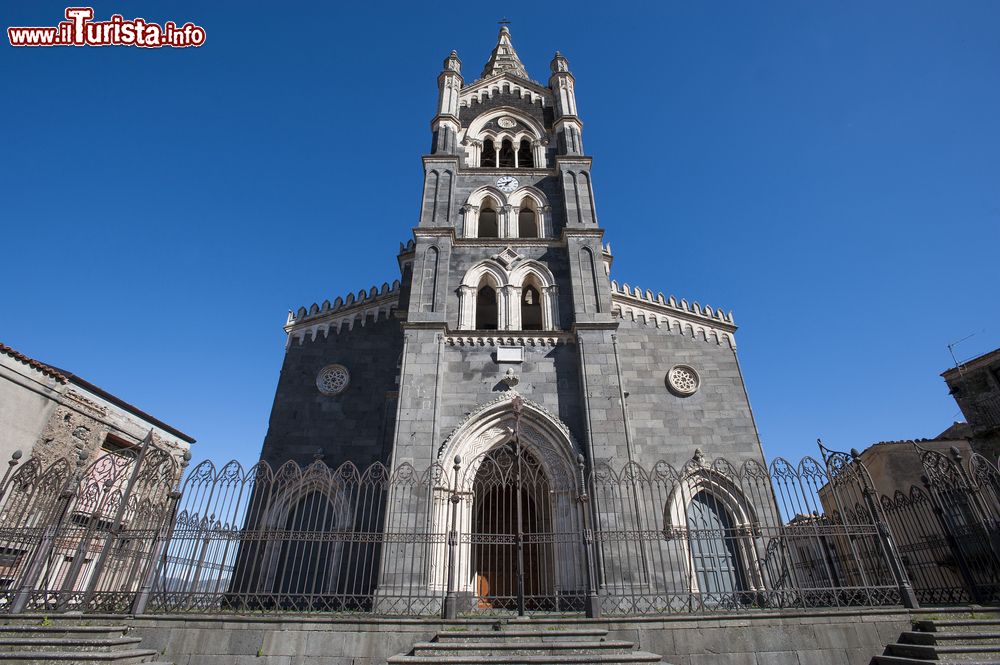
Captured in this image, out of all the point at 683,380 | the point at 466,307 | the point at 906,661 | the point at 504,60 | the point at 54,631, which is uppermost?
the point at 504,60

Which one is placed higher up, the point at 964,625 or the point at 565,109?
the point at 565,109

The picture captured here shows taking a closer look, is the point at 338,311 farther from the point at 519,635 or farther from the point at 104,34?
the point at 519,635

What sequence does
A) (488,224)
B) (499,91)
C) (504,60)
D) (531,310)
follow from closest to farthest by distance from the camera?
(531,310) → (488,224) → (499,91) → (504,60)

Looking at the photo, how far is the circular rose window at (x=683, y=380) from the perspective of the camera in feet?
58.7

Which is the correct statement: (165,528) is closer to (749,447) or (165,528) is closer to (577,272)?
(577,272)

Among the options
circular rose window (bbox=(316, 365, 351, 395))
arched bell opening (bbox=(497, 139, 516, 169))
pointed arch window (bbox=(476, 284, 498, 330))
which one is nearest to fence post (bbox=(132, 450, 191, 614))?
circular rose window (bbox=(316, 365, 351, 395))

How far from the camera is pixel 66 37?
11844mm

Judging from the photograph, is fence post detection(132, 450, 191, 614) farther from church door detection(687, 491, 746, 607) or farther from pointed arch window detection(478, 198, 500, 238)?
pointed arch window detection(478, 198, 500, 238)

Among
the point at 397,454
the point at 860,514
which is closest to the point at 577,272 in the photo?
the point at 397,454

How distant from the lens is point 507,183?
20641 mm

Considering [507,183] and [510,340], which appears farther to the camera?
[507,183]

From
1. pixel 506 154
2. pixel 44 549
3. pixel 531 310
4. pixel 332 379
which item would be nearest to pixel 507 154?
pixel 506 154

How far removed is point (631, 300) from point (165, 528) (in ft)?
52.2

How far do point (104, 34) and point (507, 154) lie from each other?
577 inches
